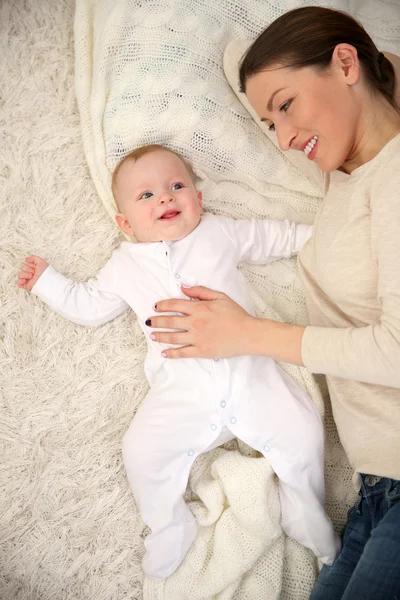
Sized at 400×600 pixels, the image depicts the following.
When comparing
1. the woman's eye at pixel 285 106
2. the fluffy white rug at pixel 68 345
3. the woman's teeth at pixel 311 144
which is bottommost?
the fluffy white rug at pixel 68 345

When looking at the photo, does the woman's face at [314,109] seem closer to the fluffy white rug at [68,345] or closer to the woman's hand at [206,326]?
the fluffy white rug at [68,345]

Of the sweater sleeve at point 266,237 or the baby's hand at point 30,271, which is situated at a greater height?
the sweater sleeve at point 266,237

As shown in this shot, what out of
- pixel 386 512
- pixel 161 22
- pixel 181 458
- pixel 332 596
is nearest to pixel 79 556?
pixel 181 458

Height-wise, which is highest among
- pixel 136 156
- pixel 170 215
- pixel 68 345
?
pixel 136 156

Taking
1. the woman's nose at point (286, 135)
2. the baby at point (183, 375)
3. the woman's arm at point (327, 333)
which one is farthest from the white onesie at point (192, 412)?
the woman's nose at point (286, 135)

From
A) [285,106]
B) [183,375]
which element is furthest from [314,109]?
[183,375]

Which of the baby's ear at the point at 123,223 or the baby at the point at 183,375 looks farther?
the baby's ear at the point at 123,223

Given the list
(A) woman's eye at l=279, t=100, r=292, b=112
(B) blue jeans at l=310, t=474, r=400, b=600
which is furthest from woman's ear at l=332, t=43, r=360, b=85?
(B) blue jeans at l=310, t=474, r=400, b=600

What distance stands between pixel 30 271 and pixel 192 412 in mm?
698

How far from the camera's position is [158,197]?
173 centimetres

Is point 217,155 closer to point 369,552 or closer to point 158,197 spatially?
point 158,197

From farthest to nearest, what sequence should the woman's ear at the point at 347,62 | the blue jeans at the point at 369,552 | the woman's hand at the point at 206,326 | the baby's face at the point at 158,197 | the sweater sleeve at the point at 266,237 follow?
the sweater sleeve at the point at 266,237 < the baby's face at the point at 158,197 < the woman's hand at the point at 206,326 < the woman's ear at the point at 347,62 < the blue jeans at the point at 369,552

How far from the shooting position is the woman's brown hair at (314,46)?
1443 mm

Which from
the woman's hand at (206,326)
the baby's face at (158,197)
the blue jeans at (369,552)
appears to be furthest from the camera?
the baby's face at (158,197)
